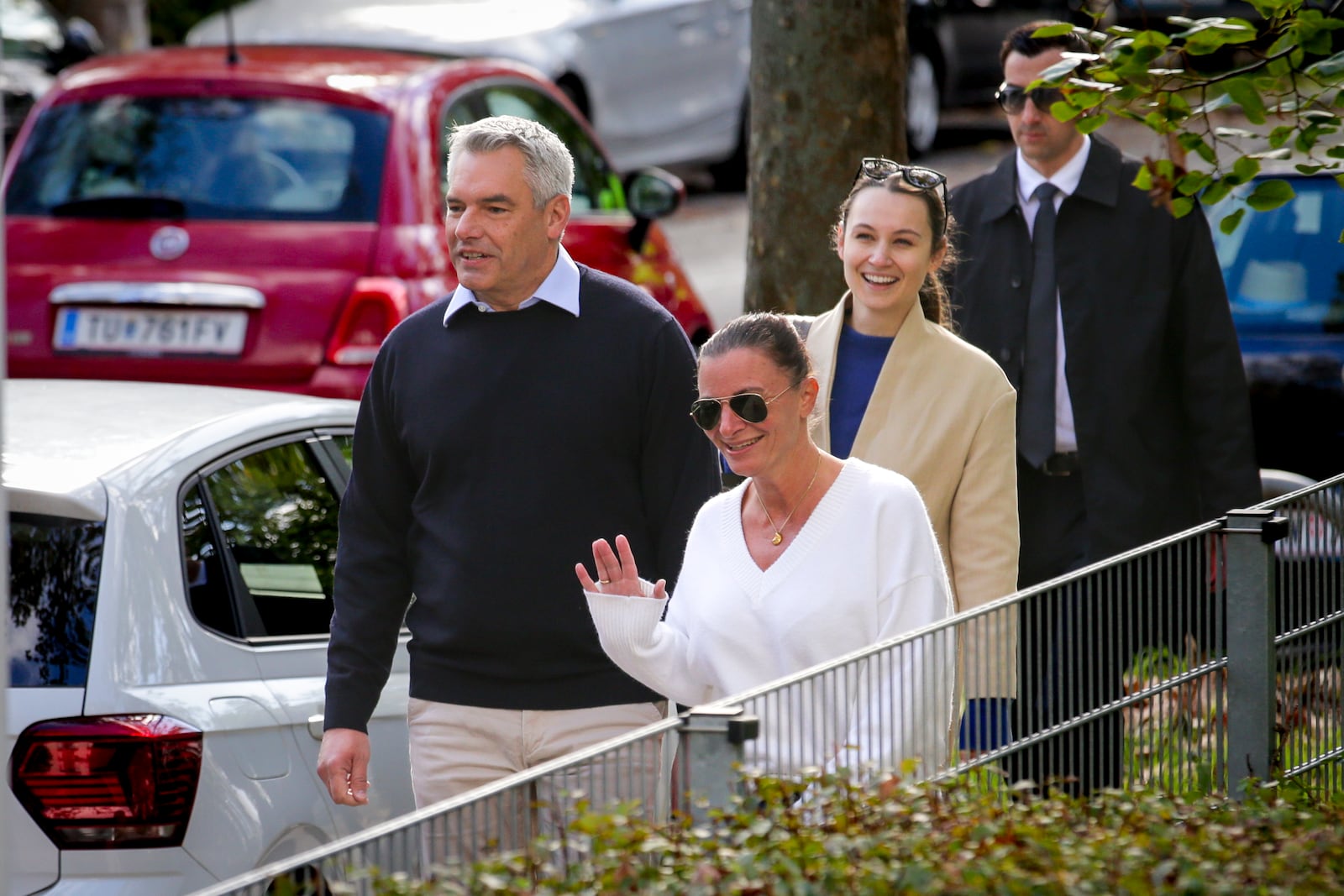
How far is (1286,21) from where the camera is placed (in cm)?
421

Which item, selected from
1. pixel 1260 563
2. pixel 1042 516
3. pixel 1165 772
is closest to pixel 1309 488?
pixel 1260 563

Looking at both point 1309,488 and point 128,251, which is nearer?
point 1309,488

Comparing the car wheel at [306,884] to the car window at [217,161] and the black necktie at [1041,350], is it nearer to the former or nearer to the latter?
the black necktie at [1041,350]

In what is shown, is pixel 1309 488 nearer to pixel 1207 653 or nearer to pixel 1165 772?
pixel 1207 653

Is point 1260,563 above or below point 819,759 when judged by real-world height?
above

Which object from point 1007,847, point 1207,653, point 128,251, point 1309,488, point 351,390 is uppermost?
point 128,251

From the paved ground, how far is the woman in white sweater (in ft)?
28.5

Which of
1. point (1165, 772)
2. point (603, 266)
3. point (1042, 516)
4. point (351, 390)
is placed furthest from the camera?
point (603, 266)

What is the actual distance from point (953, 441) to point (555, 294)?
884mm

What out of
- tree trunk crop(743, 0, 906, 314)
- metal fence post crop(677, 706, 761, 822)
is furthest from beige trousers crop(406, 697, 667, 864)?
tree trunk crop(743, 0, 906, 314)

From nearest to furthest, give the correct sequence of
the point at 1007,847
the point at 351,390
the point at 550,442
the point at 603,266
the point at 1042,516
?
the point at 1007,847 → the point at 550,442 → the point at 1042,516 → the point at 351,390 → the point at 603,266

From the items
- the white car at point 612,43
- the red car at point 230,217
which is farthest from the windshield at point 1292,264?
the white car at point 612,43

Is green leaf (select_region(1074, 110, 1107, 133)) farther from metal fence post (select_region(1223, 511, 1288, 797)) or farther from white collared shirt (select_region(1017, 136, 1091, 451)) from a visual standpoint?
white collared shirt (select_region(1017, 136, 1091, 451))

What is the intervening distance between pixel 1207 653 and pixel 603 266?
15.3 ft
